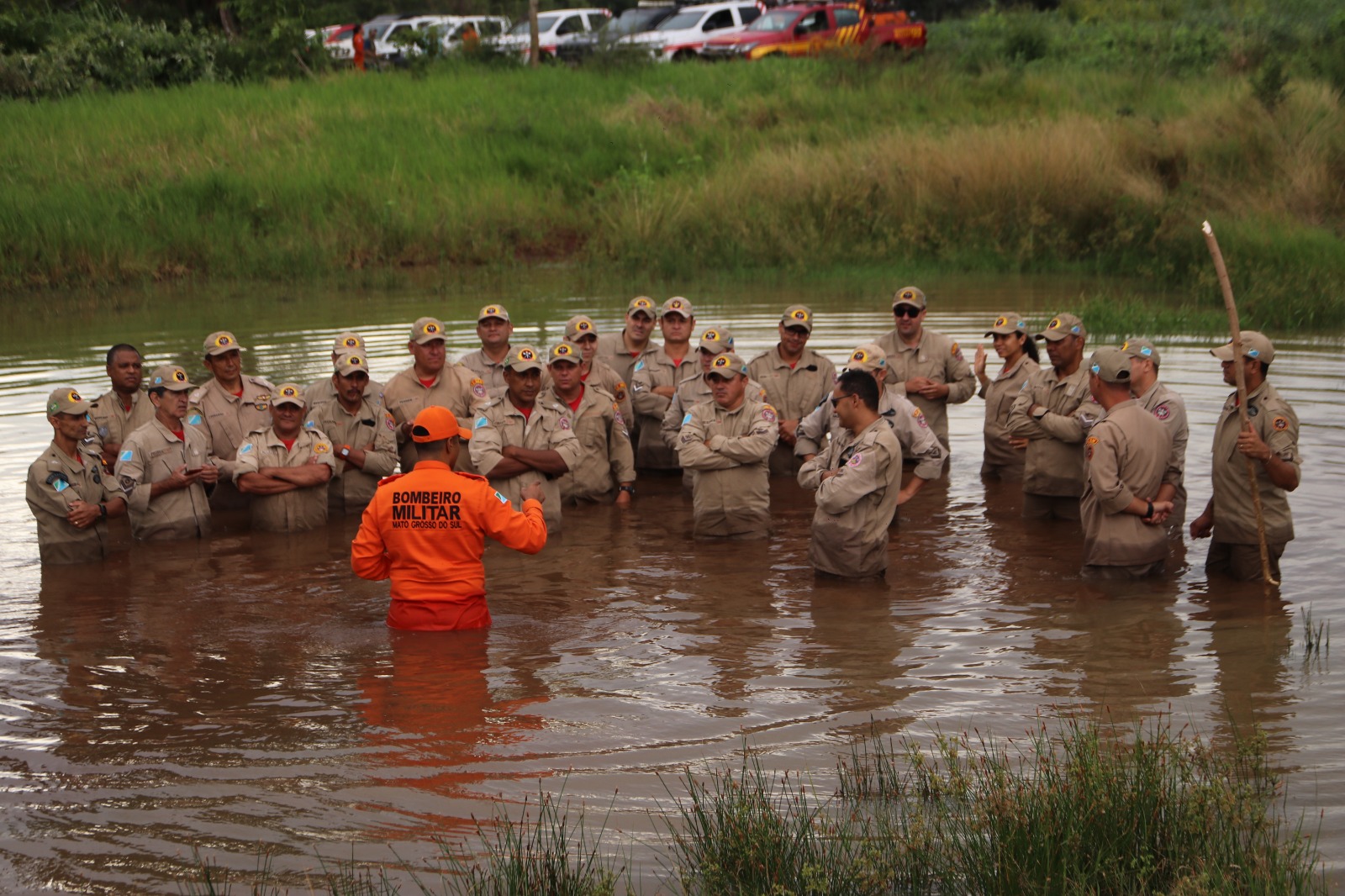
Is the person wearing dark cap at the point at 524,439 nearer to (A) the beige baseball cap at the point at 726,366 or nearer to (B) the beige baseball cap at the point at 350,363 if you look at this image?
(B) the beige baseball cap at the point at 350,363

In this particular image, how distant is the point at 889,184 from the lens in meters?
27.5

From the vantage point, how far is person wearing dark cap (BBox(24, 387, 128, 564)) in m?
11.2

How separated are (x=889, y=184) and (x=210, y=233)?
1296 centimetres

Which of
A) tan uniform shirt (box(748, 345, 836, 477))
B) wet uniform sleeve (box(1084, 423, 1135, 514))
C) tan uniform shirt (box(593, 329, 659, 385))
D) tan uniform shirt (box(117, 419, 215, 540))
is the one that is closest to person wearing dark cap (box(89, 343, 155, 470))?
tan uniform shirt (box(117, 419, 215, 540))

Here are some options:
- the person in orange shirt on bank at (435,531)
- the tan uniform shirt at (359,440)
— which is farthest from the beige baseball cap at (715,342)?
the person in orange shirt on bank at (435,531)

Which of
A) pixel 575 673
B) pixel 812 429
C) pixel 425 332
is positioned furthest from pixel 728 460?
pixel 575 673

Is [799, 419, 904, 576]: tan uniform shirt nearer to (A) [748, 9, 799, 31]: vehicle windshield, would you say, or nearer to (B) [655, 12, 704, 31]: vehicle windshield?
(A) [748, 9, 799, 31]: vehicle windshield

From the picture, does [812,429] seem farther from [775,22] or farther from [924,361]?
[775,22]

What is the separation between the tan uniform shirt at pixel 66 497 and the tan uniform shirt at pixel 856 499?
223 inches

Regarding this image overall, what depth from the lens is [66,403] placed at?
1119cm

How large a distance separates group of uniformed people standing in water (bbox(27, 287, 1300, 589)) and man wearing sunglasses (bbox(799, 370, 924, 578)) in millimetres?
15

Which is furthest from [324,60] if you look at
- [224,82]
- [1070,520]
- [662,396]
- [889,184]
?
[1070,520]

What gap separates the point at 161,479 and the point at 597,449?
3.74 meters

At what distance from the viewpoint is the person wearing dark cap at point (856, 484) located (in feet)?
32.1
